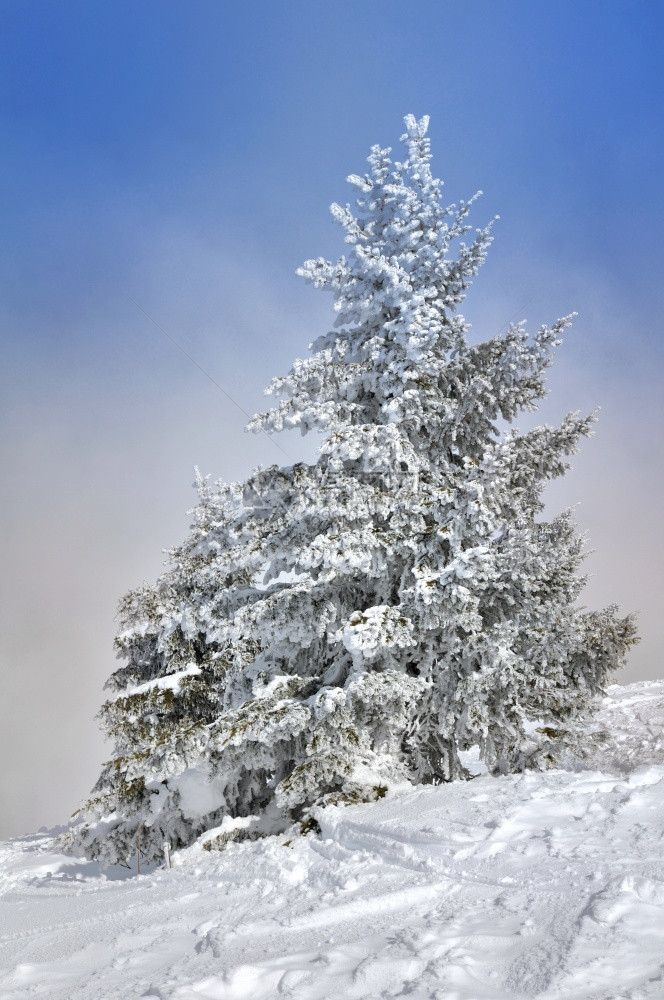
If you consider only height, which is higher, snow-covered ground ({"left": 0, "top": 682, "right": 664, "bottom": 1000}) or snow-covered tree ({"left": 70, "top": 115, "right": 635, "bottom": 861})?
snow-covered tree ({"left": 70, "top": 115, "right": 635, "bottom": 861})

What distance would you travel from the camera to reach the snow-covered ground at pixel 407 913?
3.61 meters

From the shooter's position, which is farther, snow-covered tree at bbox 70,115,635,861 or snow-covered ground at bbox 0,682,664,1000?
snow-covered tree at bbox 70,115,635,861

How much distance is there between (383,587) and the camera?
1050 centimetres

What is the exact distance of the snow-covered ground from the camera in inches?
142

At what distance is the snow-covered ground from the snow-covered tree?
152 cm

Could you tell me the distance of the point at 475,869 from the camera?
17.0 feet

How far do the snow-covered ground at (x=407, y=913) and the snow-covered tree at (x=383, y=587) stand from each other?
1.52 m

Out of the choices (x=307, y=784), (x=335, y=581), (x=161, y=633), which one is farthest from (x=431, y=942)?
(x=161, y=633)

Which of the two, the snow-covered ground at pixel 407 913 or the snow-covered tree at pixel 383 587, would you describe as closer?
the snow-covered ground at pixel 407 913

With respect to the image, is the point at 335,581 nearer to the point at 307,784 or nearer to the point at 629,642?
the point at 307,784

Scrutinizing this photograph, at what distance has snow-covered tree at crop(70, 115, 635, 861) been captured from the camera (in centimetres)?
891

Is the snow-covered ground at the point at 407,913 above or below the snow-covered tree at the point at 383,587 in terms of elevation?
below

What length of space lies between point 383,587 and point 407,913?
6127 millimetres

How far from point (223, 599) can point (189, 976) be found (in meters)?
7.82
